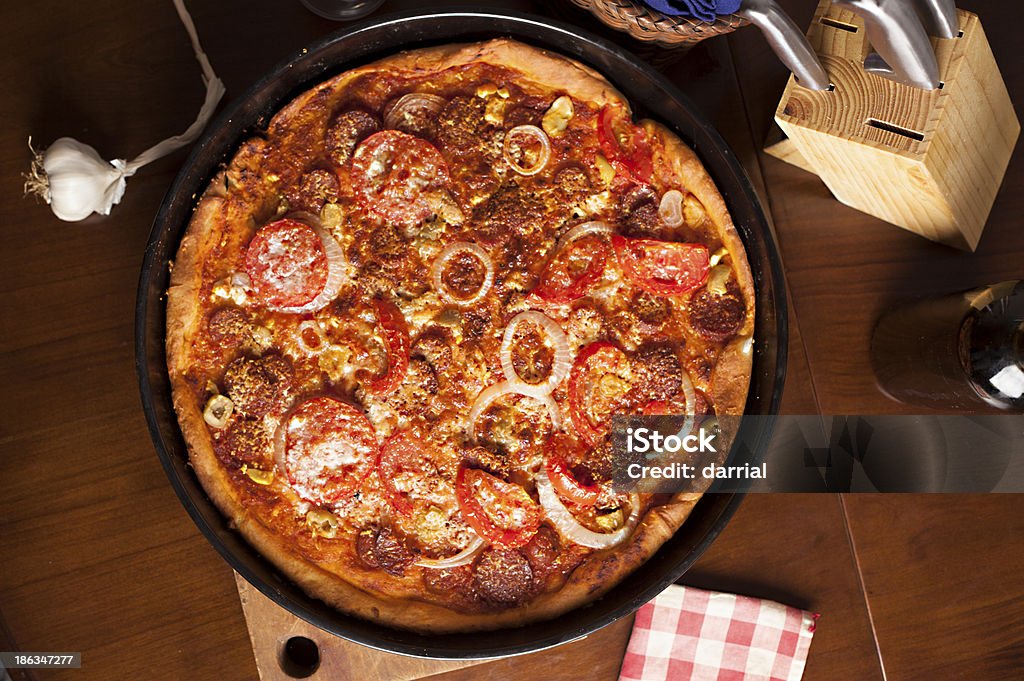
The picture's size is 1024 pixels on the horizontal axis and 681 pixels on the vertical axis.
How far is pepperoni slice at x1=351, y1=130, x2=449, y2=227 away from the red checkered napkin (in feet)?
4.03

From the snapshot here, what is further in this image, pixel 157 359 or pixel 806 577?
pixel 806 577

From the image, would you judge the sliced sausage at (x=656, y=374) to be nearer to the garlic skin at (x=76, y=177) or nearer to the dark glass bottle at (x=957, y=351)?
the dark glass bottle at (x=957, y=351)

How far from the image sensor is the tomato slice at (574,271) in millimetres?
1944

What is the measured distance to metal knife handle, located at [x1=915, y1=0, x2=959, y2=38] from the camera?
1.75 metres

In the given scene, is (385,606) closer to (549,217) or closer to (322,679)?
(322,679)

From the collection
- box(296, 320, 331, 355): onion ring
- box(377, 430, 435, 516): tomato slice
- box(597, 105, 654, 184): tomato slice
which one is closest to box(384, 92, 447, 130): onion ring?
box(597, 105, 654, 184): tomato slice

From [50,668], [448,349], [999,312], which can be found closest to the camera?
[999,312]

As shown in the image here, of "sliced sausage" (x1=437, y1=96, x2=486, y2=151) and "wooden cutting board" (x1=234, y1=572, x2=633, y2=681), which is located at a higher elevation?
"sliced sausage" (x1=437, y1=96, x2=486, y2=151)

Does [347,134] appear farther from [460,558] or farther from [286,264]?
[460,558]

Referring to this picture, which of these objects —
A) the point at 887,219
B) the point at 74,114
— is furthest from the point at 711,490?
the point at 74,114

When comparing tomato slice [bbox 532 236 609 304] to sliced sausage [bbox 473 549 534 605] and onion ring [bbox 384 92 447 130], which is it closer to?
onion ring [bbox 384 92 447 130]

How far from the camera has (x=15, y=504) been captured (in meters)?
2.10

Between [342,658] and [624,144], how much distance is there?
1.53 metres

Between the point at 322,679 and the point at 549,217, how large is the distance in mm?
1337
